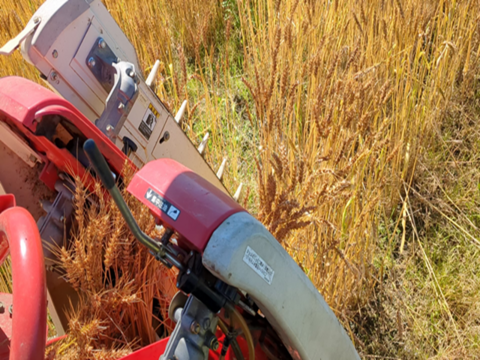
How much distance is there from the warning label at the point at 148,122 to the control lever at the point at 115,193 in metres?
0.95

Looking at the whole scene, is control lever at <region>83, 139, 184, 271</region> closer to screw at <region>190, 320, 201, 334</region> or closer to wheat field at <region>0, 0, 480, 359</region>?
screw at <region>190, 320, 201, 334</region>

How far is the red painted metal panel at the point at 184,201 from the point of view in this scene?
0.84 metres

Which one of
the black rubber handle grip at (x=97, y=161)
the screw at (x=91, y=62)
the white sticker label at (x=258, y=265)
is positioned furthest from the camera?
the screw at (x=91, y=62)

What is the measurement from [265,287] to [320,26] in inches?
79.9

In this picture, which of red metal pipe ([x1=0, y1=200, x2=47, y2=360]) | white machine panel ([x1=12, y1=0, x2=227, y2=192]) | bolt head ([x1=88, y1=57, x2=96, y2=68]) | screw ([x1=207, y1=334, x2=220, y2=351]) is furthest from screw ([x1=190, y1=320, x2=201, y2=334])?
bolt head ([x1=88, y1=57, x2=96, y2=68])

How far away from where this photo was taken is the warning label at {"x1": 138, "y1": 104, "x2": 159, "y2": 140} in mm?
1771

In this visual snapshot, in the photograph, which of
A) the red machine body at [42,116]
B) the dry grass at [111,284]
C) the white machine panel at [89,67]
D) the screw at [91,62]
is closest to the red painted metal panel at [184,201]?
the dry grass at [111,284]

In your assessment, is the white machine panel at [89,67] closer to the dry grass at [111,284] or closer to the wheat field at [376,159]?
the wheat field at [376,159]

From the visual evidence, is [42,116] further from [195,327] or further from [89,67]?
[195,327]

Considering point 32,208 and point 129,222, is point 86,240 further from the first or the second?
point 129,222

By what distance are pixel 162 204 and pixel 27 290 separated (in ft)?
1.00

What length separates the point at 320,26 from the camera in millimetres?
2545

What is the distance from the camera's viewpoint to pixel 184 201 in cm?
87

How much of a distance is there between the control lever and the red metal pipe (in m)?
0.14
